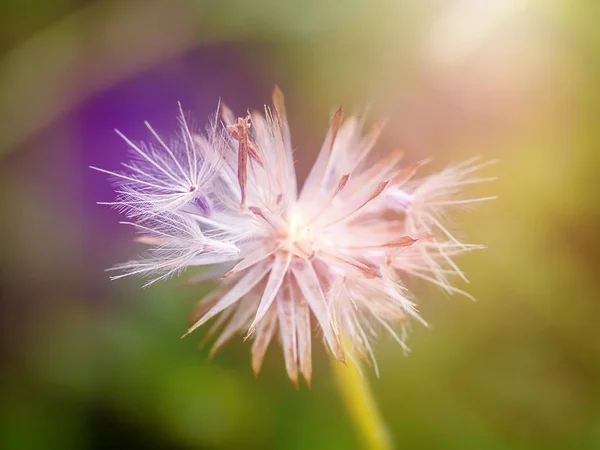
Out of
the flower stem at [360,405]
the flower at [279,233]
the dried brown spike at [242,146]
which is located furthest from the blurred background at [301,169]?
the dried brown spike at [242,146]

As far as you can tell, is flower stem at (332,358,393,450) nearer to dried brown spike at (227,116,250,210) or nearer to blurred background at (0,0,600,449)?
dried brown spike at (227,116,250,210)

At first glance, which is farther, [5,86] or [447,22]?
[5,86]

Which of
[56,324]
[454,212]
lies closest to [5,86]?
[56,324]

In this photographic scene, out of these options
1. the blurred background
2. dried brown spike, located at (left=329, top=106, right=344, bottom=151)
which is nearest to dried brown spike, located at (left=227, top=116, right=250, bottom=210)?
dried brown spike, located at (left=329, top=106, right=344, bottom=151)

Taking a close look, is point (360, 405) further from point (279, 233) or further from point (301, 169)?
point (301, 169)

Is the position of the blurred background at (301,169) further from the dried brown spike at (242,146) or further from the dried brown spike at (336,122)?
the dried brown spike at (242,146)

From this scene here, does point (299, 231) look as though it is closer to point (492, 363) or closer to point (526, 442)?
point (492, 363)
